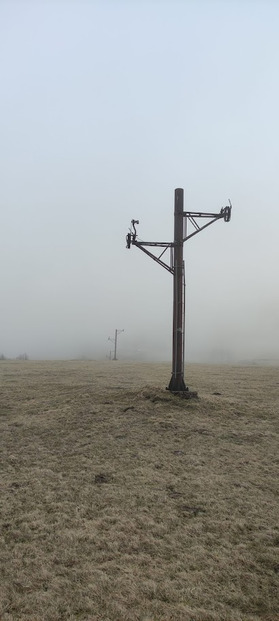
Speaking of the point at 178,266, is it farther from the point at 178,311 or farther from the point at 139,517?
the point at 139,517

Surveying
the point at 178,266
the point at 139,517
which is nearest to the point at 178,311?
the point at 178,266

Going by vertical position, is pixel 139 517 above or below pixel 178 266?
below

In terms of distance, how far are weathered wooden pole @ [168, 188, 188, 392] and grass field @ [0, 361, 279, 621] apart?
7.33ft

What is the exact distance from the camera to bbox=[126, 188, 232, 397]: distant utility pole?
14625mm

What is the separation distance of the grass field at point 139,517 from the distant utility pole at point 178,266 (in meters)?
2.35

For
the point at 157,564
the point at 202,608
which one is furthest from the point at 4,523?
the point at 202,608

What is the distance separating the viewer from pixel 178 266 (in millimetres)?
15000

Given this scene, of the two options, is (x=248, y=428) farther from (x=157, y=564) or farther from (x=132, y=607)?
(x=132, y=607)

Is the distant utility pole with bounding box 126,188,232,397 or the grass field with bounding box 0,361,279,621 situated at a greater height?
the distant utility pole with bounding box 126,188,232,397

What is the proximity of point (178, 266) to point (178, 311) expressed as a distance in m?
1.81

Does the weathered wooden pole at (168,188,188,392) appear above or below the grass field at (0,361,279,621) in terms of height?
above

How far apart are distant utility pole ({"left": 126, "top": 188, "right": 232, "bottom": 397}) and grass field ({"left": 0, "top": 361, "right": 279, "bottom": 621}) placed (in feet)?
7.73

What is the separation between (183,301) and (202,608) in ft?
37.9

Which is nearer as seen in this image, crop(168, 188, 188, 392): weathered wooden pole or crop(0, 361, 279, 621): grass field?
crop(0, 361, 279, 621): grass field
